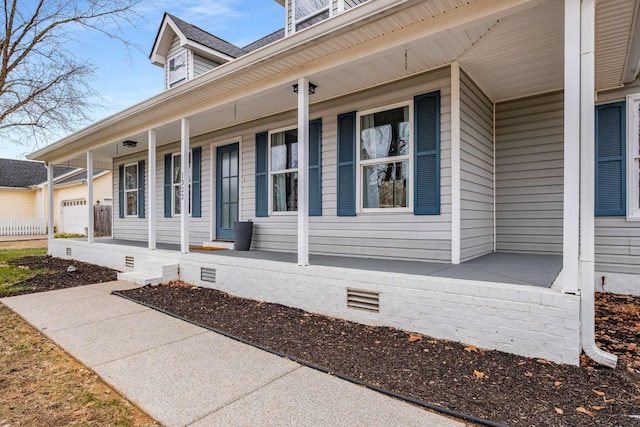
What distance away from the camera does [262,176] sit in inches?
256

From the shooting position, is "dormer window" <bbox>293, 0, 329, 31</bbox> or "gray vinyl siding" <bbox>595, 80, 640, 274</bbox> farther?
"dormer window" <bbox>293, 0, 329, 31</bbox>

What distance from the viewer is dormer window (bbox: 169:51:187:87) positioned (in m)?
8.84

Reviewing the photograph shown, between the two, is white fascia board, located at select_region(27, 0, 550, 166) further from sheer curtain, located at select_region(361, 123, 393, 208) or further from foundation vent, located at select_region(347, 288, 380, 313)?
foundation vent, located at select_region(347, 288, 380, 313)

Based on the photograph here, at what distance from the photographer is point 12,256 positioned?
10250 millimetres

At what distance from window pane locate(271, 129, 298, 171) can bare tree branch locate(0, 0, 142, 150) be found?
5639 mm

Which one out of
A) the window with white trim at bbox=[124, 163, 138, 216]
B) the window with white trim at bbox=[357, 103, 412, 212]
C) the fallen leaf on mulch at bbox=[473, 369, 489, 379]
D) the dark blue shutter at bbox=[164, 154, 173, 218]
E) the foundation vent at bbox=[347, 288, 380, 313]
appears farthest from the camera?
the window with white trim at bbox=[124, 163, 138, 216]

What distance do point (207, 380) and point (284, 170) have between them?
4.16 metres

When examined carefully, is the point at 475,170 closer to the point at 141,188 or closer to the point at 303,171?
the point at 303,171

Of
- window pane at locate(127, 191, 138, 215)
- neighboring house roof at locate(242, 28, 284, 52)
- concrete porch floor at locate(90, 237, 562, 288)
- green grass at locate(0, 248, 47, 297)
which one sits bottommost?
green grass at locate(0, 248, 47, 297)

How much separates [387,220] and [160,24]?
820 cm

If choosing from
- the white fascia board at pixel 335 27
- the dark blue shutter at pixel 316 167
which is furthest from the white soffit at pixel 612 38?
the dark blue shutter at pixel 316 167

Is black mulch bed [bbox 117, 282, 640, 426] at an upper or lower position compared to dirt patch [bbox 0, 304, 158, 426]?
upper

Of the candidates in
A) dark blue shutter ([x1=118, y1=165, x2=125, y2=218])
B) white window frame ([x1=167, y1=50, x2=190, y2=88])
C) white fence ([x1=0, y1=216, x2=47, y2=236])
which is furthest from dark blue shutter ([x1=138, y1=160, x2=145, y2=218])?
white fence ([x1=0, y1=216, x2=47, y2=236])

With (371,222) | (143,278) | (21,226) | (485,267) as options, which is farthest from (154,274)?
(21,226)
